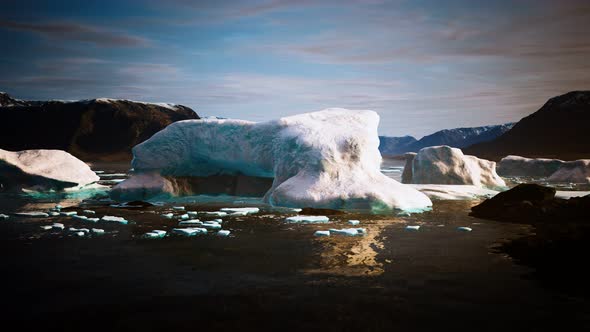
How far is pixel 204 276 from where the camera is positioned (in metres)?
7.39

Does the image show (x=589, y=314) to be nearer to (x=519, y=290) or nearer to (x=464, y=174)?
(x=519, y=290)

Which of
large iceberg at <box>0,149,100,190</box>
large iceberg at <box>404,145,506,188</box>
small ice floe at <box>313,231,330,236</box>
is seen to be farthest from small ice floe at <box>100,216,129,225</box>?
large iceberg at <box>404,145,506,188</box>

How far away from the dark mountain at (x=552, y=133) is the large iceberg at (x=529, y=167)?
72051 millimetres

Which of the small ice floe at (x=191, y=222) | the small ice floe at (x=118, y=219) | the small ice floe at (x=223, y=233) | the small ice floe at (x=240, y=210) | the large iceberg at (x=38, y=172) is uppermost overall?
the large iceberg at (x=38, y=172)

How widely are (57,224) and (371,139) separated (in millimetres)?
11086

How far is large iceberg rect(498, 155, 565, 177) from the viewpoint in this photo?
4338cm

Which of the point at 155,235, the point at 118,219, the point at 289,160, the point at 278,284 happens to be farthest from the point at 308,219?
the point at 278,284

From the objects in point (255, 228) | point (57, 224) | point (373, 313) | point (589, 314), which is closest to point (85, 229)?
point (57, 224)

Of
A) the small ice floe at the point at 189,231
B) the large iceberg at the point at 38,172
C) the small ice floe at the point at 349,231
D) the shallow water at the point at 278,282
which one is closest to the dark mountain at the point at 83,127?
the large iceberg at the point at 38,172

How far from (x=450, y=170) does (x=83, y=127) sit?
5144 inches

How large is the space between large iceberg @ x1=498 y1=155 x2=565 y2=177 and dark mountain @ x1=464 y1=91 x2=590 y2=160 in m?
72.1

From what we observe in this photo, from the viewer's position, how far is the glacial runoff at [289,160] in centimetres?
1611

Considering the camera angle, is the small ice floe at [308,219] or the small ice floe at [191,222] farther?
the small ice floe at [308,219]

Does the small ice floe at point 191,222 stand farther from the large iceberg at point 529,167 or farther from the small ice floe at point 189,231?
the large iceberg at point 529,167
